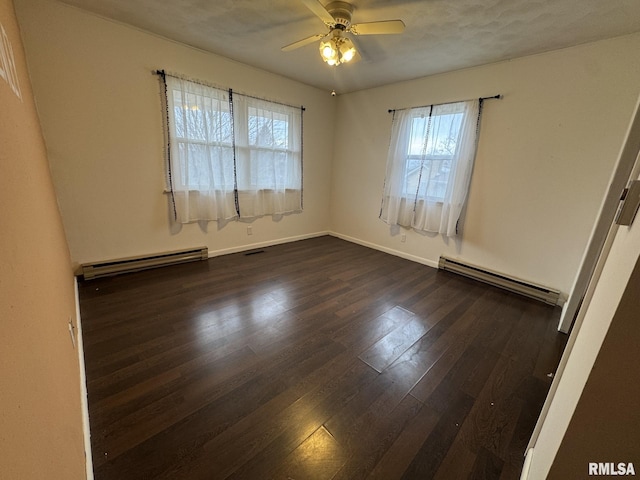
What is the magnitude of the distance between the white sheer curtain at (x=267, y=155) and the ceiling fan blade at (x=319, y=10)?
1798 millimetres

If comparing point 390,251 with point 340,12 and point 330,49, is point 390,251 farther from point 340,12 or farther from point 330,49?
point 340,12

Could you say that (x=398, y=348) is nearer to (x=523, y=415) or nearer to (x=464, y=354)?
(x=464, y=354)

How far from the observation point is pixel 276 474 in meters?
1.09

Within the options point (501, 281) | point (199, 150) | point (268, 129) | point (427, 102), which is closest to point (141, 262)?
point (199, 150)

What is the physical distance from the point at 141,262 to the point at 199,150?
1.48m

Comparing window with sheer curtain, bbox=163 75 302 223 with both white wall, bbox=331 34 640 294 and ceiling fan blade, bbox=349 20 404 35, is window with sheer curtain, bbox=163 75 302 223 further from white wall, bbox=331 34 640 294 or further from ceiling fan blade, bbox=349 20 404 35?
ceiling fan blade, bbox=349 20 404 35

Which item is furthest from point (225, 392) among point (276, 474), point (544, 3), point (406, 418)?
point (544, 3)

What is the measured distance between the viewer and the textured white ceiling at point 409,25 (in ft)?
6.24

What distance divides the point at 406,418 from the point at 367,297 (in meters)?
1.32

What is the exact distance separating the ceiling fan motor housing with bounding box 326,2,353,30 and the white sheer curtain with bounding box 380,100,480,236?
1.86 meters

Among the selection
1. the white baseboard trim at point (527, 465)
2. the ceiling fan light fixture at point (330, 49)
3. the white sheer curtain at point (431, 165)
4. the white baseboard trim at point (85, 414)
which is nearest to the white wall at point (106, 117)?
the white baseboard trim at point (85, 414)

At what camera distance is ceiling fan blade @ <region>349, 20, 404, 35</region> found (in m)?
1.77

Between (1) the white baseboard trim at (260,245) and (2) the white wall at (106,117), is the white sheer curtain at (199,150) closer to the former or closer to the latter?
(2) the white wall at (106,117)

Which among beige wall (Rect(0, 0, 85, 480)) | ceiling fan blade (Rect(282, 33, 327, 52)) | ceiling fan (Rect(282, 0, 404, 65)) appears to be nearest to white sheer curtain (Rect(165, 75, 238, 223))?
ceiling fan blade (Rect(282, 33, 327, 52))
